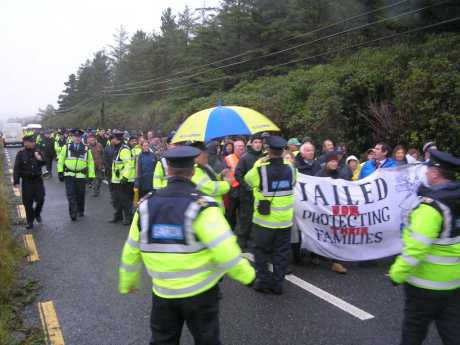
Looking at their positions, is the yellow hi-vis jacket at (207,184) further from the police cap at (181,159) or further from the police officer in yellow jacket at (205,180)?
the police cap at (181,159)

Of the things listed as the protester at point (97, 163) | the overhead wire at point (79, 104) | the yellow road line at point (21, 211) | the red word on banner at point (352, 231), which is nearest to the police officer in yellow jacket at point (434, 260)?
the red word on banner at point (352, 231)

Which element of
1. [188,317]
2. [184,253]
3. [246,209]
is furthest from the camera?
[246,209]

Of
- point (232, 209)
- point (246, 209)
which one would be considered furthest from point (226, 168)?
point (232, 209)

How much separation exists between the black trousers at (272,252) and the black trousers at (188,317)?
240 centimetres

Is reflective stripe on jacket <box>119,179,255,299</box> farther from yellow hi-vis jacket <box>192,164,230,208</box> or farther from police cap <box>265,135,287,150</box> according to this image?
police cap <box>265,135,287,150</box>

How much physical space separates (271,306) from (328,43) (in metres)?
24.8

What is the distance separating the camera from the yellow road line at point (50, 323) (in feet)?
14.3

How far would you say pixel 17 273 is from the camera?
6.20 metres

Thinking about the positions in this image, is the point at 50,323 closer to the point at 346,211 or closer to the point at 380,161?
the point at 346,211

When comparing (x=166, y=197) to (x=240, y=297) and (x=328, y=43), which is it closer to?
(x=240, y=297)

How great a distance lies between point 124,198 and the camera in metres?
9.61

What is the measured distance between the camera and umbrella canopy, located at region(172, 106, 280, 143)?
4.86 m

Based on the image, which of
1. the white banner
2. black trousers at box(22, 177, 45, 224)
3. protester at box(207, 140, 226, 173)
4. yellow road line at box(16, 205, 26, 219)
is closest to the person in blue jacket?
the white banner

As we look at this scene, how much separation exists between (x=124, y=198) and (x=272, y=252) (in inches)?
201
